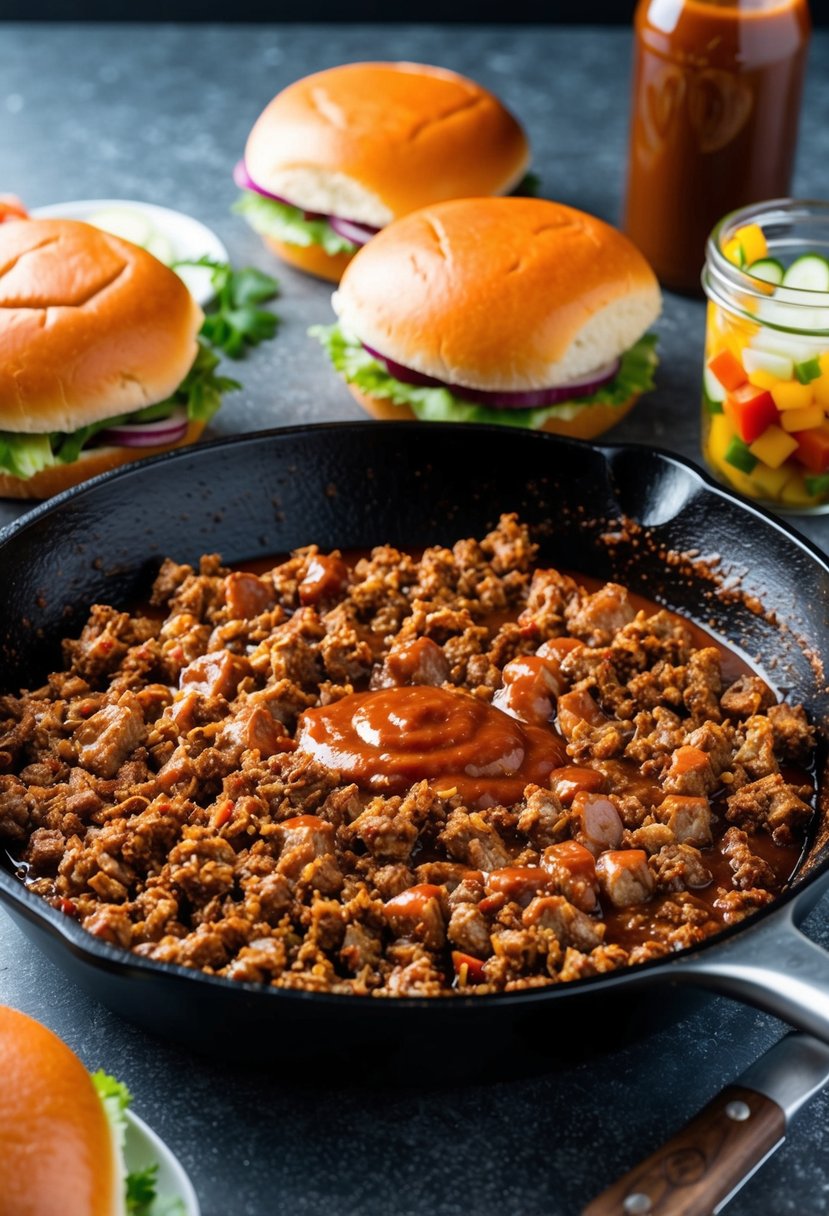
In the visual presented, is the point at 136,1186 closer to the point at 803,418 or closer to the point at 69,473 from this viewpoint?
the point at 69,473

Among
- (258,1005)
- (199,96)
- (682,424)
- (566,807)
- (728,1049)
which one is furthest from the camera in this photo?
(199,96)

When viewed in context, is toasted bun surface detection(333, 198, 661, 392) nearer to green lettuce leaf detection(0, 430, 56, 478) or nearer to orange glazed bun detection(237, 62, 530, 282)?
orange glazed bun detection(237, 62, 530, 282)

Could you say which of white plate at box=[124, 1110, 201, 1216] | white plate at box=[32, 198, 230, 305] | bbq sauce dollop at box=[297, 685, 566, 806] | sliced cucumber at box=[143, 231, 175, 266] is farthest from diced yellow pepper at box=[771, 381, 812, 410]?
white plate at box=[124, 1110, 201, 1216]

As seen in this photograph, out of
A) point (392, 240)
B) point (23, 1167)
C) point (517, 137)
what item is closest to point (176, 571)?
point (392, 240)

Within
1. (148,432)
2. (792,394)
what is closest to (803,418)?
(792,394)

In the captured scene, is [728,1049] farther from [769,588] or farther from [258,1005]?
[769,588]

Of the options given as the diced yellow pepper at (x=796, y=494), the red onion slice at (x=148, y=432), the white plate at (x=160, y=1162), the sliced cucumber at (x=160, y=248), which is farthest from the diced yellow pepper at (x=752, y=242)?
the white plate at (x=160, y=1162)

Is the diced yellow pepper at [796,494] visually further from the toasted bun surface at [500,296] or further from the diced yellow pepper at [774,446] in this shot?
the toasted bun surface at [500,296]
